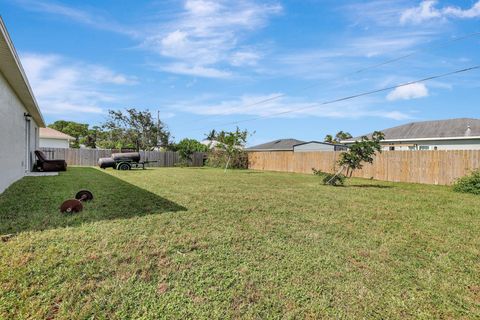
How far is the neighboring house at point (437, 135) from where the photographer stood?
62.8ft

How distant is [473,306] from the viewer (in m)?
2.33

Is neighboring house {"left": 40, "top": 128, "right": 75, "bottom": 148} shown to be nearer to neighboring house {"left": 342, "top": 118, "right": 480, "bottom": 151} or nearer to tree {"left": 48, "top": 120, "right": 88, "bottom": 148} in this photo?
tree {"left": 48, "top": 120, "right": 88, "bottom": 148}

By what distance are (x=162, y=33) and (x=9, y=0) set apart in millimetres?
6764

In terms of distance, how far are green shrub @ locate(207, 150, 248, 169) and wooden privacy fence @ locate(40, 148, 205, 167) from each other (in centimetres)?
278

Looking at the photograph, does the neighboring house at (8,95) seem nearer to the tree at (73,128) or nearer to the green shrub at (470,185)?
the green shrub at (470,185)

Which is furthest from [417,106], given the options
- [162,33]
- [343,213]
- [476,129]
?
[343,213]

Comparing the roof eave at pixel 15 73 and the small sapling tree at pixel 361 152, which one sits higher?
the roof eave at pixel 15 73

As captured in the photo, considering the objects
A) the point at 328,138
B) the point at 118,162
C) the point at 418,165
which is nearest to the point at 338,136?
the point at 328,138

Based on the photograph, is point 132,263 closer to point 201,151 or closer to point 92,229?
point 92,229

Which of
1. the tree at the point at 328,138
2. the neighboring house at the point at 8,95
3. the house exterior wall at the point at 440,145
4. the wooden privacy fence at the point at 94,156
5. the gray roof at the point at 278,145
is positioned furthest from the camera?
the tree at the point at 328,138

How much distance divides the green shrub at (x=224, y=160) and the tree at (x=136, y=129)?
9.55m

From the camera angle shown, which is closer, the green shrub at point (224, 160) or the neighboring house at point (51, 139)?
the green shrub at point (224, 160)

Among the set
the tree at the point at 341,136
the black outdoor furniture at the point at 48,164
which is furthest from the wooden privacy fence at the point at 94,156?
the tree at the point at 341,136

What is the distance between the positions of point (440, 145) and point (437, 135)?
736 millimetres
